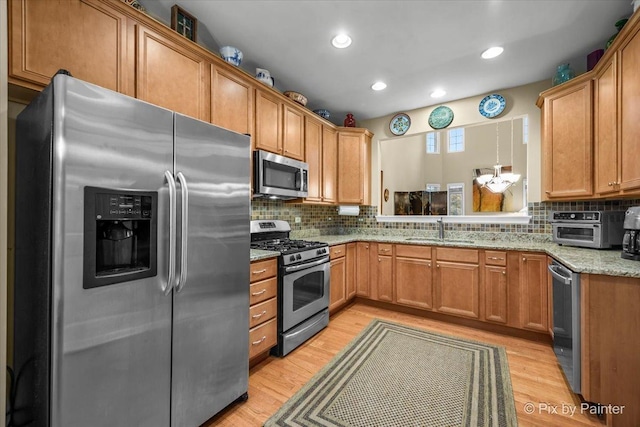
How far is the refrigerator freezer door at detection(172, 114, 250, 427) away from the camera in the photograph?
4.58 ft

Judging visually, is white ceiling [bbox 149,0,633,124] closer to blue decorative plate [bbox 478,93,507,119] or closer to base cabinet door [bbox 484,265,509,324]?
blue decorative plate [bbox 478,93,507,119]

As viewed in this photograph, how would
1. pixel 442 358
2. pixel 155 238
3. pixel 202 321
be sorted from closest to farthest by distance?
pixel 155 238
pixel 202 321
pixel 442 358

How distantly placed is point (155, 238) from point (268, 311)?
1.18m

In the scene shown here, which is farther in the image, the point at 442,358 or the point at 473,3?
the point at 442,358

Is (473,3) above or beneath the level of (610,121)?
above

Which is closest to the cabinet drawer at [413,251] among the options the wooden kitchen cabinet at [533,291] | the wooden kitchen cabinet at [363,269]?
the wooden kitchen cabinet at [363,269]

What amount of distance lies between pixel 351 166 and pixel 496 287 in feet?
7.38

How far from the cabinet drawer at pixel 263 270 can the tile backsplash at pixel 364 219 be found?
86 centimetres

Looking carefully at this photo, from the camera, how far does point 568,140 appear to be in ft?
8.27

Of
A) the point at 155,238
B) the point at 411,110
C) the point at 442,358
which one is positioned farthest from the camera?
the point at 411,110

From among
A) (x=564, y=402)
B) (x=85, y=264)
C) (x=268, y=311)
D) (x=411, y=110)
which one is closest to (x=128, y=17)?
(x=85, y=264)

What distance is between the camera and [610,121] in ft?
6.82

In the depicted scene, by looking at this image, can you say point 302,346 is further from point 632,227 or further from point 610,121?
point 610,121

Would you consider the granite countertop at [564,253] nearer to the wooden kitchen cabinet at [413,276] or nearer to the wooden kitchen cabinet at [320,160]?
the wooden kitchen cabinet at [413,276]
